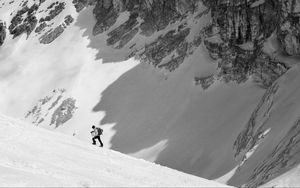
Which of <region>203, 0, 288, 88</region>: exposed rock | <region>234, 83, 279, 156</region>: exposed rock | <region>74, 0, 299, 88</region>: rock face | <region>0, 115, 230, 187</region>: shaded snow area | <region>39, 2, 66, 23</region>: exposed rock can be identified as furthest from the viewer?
<region>39, 2, 66, 23</region>: exposed rock

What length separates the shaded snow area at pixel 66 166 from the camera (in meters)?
19.7

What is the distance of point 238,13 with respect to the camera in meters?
66.2

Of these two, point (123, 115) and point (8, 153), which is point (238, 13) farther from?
point (8, 153)

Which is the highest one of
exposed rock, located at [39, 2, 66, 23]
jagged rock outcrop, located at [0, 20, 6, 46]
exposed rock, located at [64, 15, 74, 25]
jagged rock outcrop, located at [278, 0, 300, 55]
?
jagged rock outcrop, located at [0, 20, 6, 46]

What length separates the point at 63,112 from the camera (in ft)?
262

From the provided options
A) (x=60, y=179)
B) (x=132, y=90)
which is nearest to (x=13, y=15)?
(x=132, y=90)

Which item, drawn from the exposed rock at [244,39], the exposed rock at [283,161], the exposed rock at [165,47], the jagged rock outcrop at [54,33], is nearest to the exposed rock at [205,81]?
the exposed rock at [244,39]

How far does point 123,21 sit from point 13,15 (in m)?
30.0

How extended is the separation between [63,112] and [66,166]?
5789cm

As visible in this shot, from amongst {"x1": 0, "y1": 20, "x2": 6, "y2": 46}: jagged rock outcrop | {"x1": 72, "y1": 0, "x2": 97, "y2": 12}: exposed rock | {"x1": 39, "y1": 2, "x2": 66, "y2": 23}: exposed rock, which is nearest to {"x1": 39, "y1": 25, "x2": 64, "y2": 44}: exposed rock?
{"x1": 39, "y1": 2, "x2": 66, "y2": 23}: exposed rock

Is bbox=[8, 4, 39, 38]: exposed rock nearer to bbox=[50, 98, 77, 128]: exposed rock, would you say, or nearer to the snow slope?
the snow slope

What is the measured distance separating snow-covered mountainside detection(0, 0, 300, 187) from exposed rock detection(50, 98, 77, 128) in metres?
0.16

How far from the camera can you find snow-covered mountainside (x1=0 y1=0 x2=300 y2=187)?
1969 inches

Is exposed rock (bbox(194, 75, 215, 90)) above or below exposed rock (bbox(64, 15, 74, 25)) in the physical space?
below
